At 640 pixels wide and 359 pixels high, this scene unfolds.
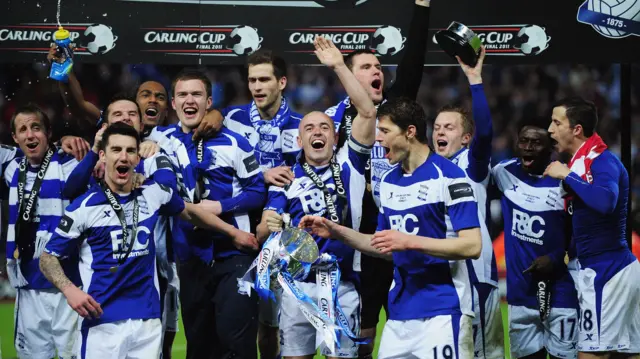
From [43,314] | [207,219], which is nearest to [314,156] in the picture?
[207,219]

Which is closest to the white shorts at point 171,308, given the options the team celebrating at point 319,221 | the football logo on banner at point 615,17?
the team celebrating at point 319,221

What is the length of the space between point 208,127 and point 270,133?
586 millimetres

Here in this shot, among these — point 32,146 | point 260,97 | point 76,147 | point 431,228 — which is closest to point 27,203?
point 32,146

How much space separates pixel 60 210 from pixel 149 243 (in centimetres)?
157

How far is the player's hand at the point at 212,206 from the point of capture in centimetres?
665

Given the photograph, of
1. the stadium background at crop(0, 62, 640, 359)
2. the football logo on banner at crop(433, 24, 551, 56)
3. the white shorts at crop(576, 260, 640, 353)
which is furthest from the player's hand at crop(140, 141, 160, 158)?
the football logo on banner at crop(433, 24, 551, 56)

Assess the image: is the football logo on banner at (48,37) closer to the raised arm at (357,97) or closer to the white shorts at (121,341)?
the raised arm at (357,97)

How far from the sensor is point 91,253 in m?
5.89

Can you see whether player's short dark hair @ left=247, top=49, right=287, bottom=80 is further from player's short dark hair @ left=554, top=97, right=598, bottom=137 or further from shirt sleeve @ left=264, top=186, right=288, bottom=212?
player's short dark hair @ left=554, top=97, right=598, bottom=137

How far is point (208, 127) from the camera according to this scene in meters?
6.82

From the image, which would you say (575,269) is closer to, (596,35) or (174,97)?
(596,35)

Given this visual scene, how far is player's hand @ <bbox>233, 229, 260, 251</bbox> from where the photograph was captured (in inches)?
261

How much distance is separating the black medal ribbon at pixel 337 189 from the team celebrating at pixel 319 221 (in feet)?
0.04

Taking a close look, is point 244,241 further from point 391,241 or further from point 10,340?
point 10,340
